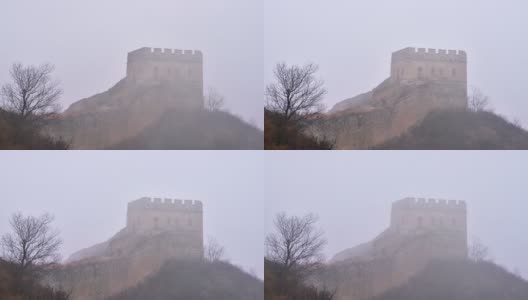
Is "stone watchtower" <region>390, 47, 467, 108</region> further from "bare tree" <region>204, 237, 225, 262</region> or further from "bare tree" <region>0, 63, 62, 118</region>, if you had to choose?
"bare tree" <region>0, 63, 62, 118</region>

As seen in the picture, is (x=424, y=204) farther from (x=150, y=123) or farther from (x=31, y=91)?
(x=31, y=91)

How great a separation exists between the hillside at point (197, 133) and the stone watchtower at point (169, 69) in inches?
8.8

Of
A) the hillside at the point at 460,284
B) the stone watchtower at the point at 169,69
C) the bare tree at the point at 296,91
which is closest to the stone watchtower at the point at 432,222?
the hillside at the point at 460,284

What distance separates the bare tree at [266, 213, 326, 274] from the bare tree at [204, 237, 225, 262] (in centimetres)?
51

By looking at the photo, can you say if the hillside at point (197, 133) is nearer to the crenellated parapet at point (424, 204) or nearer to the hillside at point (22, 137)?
the hillside at point (22, 137)

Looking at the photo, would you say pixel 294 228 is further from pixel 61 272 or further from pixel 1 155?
pixel 1 155

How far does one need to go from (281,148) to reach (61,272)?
2.67 meters

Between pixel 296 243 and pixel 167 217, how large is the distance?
143cm

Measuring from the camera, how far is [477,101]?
8.14 metres

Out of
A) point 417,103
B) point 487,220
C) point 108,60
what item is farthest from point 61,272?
point 487,220

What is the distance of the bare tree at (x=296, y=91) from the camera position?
7.98 m

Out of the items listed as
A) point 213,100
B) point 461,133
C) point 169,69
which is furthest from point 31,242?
point 461,133

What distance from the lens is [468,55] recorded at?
26.9ft

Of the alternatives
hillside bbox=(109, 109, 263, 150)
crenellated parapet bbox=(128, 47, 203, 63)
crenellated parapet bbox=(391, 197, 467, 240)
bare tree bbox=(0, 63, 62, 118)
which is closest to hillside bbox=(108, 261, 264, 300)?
hillside bbox=(109, 109, 263, 150)
